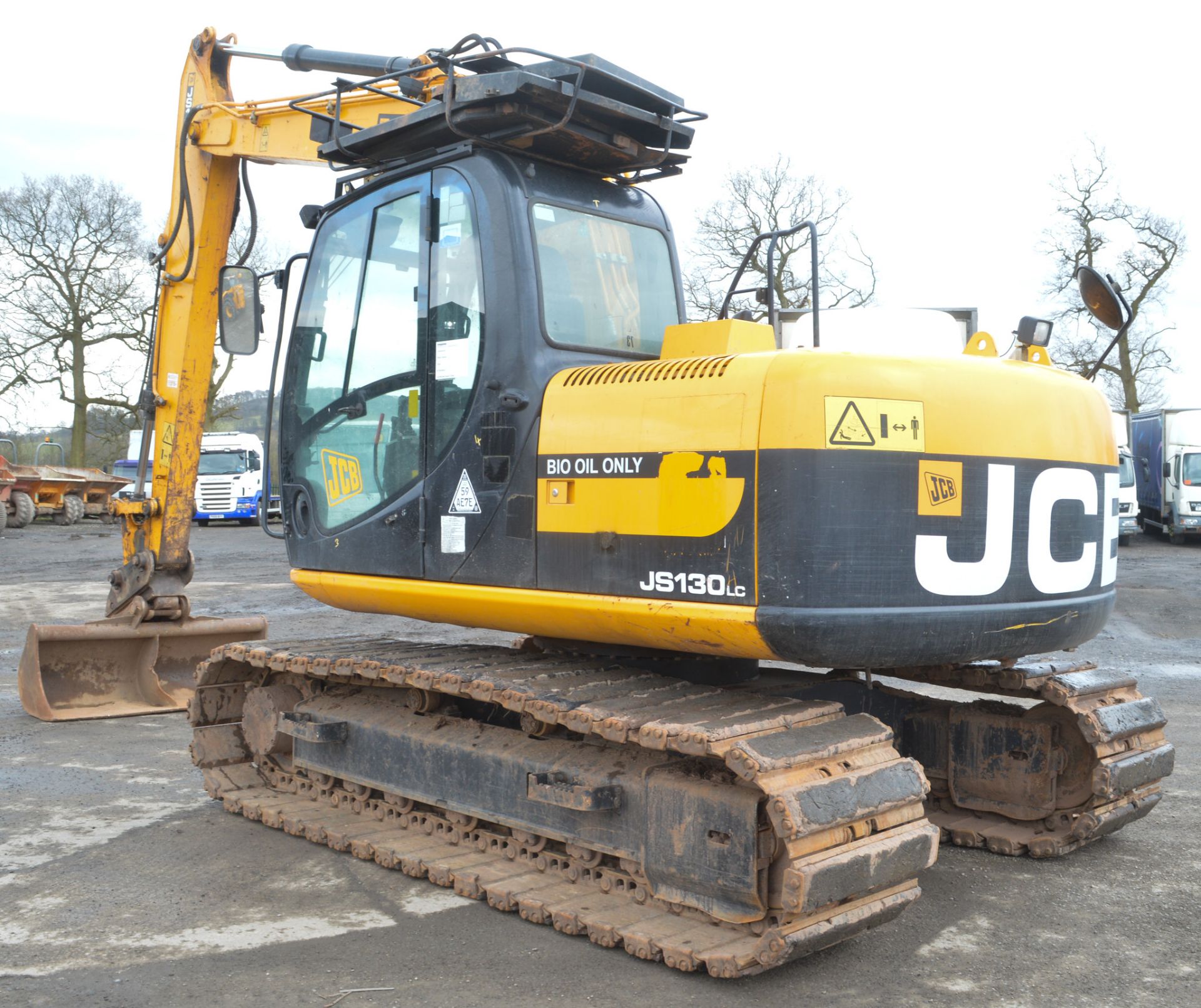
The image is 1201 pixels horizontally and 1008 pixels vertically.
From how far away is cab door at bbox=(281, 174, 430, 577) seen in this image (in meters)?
4.95

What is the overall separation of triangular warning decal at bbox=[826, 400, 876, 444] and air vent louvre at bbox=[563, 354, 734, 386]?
0.43 m

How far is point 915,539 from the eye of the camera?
3857 millimetres

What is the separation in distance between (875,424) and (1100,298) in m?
1.54

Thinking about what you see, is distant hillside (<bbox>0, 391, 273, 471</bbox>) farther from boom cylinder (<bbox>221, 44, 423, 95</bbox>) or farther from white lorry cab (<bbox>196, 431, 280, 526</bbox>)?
boom cylinder (<bbox>221, 44, 423, 95</bbox>)

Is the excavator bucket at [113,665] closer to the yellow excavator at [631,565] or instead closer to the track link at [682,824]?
the yellow excavator at [631,565]

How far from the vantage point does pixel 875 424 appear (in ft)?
12.5

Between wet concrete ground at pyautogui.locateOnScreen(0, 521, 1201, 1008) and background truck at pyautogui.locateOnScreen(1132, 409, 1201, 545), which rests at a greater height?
background truck at pyautogui.locateOnScreen(1132, 409, 1201, 545)

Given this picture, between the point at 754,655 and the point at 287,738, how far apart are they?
2811 millimetres

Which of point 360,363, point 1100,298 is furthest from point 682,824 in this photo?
point 1100,298

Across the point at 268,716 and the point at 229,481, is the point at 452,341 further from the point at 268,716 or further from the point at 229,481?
the point at 229,481

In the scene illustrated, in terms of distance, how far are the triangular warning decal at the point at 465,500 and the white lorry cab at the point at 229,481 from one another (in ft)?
88.7

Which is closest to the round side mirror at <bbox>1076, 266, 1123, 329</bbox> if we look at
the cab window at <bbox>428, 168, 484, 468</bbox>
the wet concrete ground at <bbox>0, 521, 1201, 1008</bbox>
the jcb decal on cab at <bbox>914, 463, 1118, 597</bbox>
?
the jcb decal on cab at <bbox>914, 463, 1118, 597</bbox>

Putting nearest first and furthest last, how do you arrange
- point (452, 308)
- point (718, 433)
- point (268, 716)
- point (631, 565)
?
1. point (718, 433)
2. point (631, 565)
3. point (452, 308)
4. point (268, 716)

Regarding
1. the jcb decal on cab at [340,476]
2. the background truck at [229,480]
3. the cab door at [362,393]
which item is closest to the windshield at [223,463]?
the background truck at [229,480]
